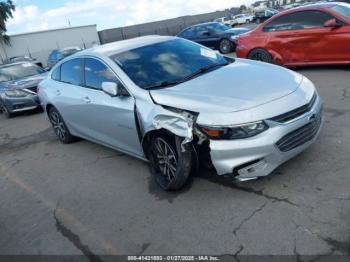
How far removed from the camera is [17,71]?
1127cm

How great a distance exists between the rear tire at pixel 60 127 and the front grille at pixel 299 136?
415cm

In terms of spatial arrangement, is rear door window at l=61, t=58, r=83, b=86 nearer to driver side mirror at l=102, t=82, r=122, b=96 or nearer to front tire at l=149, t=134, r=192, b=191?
driver side mirror at l=102, t=82, r=122, b=96

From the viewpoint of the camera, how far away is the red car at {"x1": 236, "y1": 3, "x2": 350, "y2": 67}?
7.56 meters

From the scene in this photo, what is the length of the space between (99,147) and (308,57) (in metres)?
5.28

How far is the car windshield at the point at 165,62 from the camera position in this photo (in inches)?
170

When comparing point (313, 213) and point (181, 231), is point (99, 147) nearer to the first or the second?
point (181, 231)

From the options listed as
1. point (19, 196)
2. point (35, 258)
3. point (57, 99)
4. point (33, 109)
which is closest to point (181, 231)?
point (35, 258)

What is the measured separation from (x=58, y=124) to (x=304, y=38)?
5739mm

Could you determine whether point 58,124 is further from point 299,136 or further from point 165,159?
point 299,136

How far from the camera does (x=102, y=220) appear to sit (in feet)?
12.4

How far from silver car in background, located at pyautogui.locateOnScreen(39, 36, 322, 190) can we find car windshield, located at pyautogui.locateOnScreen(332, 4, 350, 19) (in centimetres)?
409

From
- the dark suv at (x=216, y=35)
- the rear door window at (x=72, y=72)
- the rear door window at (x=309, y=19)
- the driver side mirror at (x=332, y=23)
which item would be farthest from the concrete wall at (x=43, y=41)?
the rear door window at (x=72, y=72)

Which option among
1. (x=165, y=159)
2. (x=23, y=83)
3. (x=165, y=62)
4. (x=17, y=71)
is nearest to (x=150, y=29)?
(x=17, y=71)

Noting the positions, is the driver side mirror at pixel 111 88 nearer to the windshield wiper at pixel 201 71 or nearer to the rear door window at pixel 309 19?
the windshield wiper at pixel 201 71
